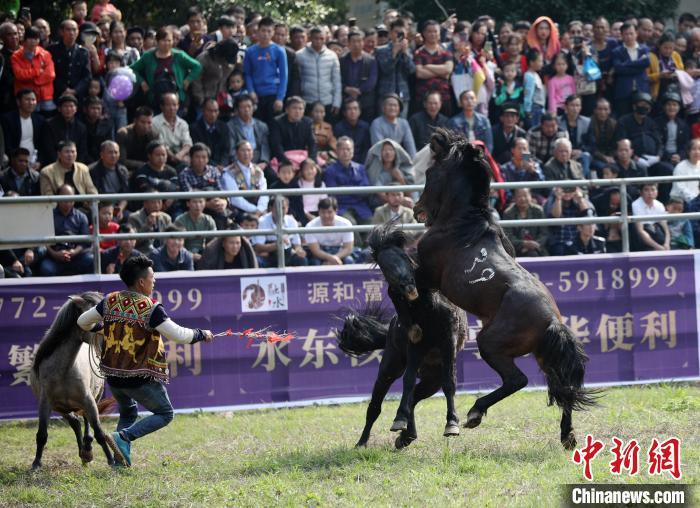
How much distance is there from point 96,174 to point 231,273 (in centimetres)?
248

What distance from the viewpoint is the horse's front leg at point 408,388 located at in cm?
774

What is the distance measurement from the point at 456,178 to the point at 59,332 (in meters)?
3.34

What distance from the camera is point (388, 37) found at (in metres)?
15.2

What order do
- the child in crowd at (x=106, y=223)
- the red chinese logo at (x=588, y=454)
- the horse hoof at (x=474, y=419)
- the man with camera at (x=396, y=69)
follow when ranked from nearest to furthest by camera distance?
the red chinese logo at (x=588, y=454)
the horse hoof at (x=474, y=419)
the child in crowd at (x=106, y=223)
the man with camera at (x=396, y=69)

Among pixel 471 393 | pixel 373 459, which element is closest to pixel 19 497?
pixel 373 459

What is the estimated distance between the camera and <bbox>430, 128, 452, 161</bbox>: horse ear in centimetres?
825

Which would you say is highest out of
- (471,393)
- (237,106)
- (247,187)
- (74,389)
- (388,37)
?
(388,37)

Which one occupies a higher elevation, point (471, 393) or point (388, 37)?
point (388, 37)

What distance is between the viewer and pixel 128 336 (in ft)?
24.9

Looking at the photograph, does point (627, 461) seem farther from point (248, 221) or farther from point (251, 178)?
point (251, 178)

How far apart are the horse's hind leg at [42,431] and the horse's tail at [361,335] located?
2.41 metres

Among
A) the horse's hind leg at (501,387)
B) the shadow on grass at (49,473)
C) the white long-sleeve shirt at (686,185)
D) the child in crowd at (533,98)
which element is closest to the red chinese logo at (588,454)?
the horse's hind leg at (501,387)

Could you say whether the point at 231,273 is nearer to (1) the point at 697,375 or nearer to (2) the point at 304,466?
(2) the point at 304,466

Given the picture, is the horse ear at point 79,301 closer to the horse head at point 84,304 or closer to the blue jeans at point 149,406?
the horse head at point 84,304
